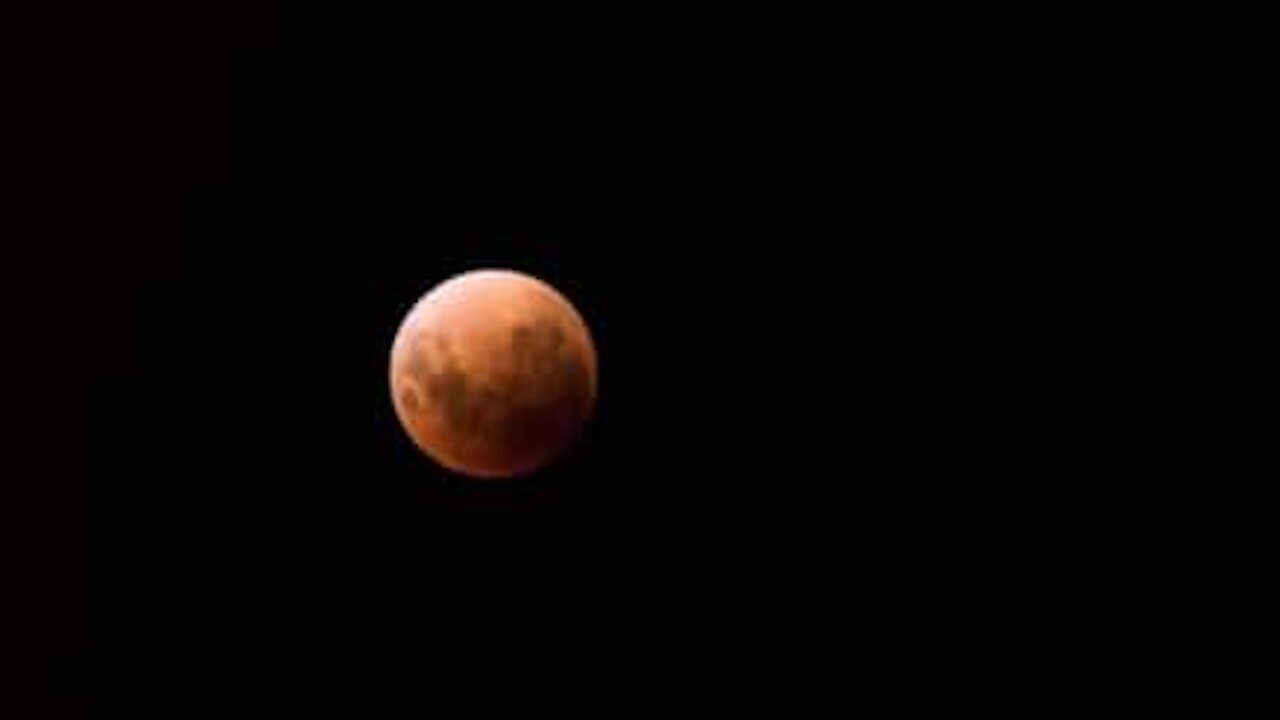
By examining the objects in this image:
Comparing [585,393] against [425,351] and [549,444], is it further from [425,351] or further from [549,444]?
[425,351]

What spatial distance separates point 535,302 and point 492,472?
1.62 ft

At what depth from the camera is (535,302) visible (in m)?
4.56

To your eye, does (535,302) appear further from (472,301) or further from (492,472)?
(492,472)

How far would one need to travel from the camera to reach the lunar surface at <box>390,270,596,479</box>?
441 centimetres

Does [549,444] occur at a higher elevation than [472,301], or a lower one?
lower

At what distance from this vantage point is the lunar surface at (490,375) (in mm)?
4414

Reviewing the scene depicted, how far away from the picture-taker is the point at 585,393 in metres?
4.61

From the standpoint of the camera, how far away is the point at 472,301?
177 inches

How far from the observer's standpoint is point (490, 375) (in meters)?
4.40

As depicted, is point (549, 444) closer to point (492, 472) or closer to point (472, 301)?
point (492, 472)

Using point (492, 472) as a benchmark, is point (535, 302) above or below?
above

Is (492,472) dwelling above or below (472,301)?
below

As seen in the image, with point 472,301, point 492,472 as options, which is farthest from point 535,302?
point 492,472

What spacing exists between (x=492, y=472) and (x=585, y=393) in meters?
0.34
